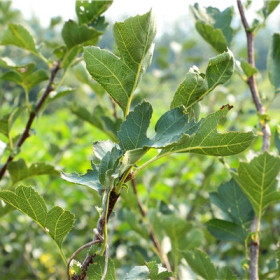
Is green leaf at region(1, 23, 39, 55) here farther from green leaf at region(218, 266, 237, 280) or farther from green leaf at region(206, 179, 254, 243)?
green leaf at region(218, 266, 237, 280)

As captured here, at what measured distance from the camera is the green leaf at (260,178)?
2.49ft

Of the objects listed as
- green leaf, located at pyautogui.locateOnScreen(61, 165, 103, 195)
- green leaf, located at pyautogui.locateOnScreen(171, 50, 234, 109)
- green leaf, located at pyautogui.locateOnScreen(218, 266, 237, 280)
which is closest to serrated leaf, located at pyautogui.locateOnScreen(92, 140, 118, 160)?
green leaf, located at pyautogui.locateOnScreen(61, 165, 103, 195)

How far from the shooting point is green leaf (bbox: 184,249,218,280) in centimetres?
84

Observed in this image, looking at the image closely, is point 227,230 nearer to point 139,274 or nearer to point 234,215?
point 234,215

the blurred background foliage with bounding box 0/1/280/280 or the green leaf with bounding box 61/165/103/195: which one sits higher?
the green leaf with bounding box 61/165/103/195

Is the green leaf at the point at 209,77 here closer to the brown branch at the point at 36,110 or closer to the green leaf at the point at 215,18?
the green leaf at the point at 215,18

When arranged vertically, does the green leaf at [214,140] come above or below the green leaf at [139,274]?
above

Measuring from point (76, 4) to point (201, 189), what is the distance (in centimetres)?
123

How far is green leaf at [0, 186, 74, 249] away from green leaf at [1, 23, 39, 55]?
0.58 metres

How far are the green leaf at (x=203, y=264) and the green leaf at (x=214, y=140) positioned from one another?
1.20ft

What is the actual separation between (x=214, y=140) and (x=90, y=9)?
1.92 ft

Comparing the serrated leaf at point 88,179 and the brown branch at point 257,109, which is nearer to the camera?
the serrated leaf at point 88,179

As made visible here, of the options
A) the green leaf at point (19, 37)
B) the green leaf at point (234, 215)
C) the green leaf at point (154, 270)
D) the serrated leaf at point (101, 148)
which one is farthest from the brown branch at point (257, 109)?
the green leaf at point (19, 37)

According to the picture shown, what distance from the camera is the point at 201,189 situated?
6.39 ft
